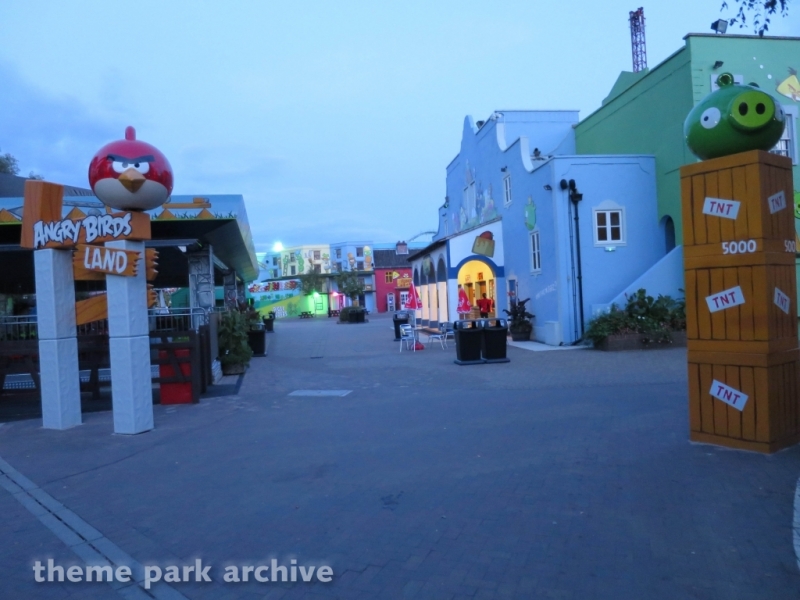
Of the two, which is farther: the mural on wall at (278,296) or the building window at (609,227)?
the mural on wall at (278,296)

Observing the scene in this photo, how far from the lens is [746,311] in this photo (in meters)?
6.80

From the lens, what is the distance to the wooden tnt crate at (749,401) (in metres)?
6.65

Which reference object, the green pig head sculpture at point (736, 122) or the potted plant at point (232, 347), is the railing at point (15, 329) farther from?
the green pig head sculpture at point (736, 122)

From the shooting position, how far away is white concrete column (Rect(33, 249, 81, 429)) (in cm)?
979

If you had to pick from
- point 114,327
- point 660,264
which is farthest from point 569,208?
point 114,327

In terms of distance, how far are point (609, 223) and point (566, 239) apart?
1.46 metres

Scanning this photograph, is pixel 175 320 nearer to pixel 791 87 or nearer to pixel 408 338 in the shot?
pixel 408 338

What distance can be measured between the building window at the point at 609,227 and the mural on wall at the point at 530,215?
212 cm

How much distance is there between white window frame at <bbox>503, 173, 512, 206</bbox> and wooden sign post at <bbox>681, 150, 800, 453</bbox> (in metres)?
16.1

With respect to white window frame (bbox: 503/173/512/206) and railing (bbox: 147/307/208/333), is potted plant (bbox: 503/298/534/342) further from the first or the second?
railing (bbox: 147/307/208/333)

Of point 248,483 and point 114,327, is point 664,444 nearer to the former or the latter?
point 248,483

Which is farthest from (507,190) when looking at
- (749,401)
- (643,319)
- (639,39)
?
(639,39)

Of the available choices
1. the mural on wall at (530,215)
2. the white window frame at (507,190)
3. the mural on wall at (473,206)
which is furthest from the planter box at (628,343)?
the mural on wall at (473,206)

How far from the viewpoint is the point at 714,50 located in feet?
57.7
